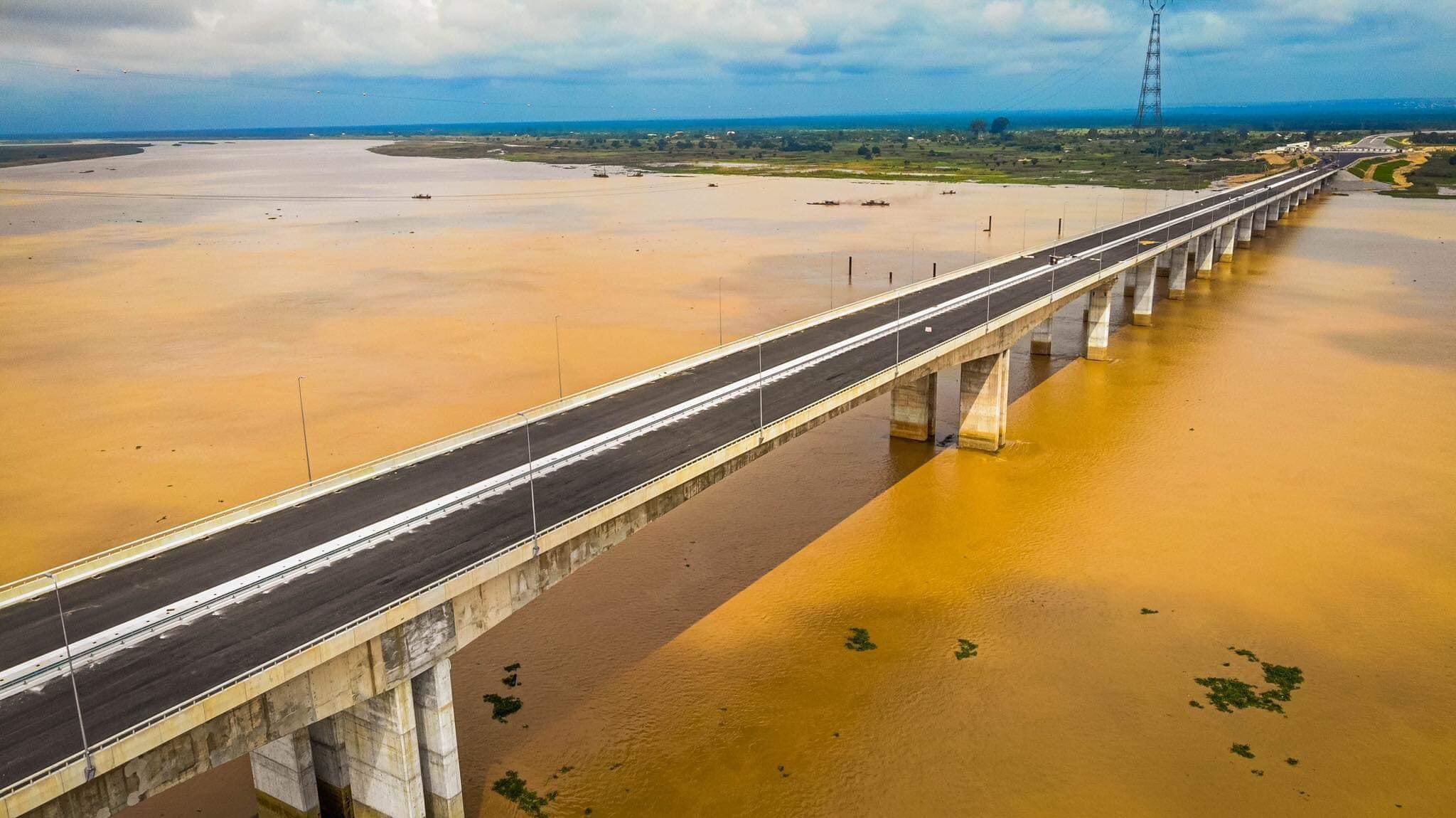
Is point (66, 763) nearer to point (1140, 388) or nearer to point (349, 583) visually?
point (349, 583)

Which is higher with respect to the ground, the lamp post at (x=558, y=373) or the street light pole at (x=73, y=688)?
the street light pole at (x=73, y=688)

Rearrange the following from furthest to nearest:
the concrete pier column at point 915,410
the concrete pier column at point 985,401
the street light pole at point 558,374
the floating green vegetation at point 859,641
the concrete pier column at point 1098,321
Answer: the concrete pier column at point 1098,321 → the street light pole at point 558,374 → the concrete pier column at point 915,410 → the concrete pier column at point 985,401 → the floating green vegetation at point 859,641

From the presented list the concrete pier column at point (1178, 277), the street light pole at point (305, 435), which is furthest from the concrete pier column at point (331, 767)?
the concrete pier column at point (1178, 277)

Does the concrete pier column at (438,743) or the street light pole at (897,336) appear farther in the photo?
the street light pole at (897,336)

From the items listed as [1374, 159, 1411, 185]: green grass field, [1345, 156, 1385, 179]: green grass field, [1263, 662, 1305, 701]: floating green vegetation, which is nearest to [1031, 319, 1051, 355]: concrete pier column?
[1263, 662, 1305, 701]: floating green vegetation

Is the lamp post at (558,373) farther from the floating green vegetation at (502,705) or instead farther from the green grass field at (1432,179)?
the green grass field at (1432,179)

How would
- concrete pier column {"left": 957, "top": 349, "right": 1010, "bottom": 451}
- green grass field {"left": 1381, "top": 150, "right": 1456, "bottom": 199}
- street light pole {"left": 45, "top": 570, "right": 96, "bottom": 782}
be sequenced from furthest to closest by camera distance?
green grass field {"left": 1381, "top": 150, "right": 1456, "bottom": 199} < concrete pier column {"left": 957, "top": 349, "right": 1010, "bottom": 451} < street light pole {"left": 45, "top": 570, "right": 96, "bottom": 782}

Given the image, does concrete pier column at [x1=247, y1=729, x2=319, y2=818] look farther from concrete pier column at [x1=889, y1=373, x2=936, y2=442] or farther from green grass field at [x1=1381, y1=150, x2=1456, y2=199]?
green grass field at [x1=1381, y1=150, x2=1456, y2=199]
